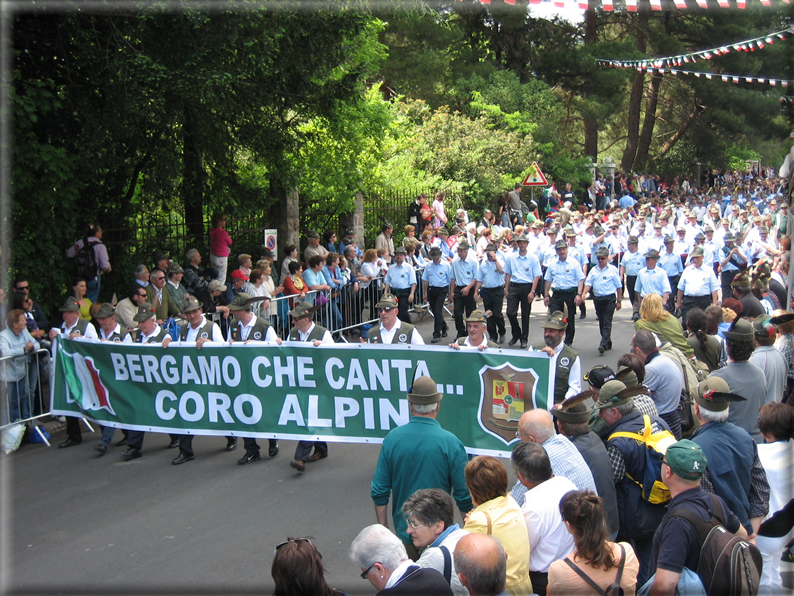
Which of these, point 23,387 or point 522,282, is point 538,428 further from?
point 522,282

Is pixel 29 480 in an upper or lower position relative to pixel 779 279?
lower

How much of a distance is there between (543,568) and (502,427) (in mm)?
2957

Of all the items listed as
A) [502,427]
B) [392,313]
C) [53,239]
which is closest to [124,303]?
[53,239]

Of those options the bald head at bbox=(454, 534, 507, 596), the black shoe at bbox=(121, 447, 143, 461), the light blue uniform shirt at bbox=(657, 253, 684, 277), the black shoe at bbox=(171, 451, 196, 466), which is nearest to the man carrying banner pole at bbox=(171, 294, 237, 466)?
the black shoe at bbox=(171, 451, 196, 466)

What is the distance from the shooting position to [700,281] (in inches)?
500

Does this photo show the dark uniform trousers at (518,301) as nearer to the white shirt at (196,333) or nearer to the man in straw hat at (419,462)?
the white shirt at (196,333)

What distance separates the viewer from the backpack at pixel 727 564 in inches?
142

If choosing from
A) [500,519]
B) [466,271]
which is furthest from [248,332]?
[466,271]

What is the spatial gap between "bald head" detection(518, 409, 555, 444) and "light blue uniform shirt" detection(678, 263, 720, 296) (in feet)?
29.4

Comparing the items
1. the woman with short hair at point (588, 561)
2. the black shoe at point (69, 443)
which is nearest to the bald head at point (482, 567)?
the woman with short hair at point (588, 561)

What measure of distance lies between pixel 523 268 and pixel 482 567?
10.5 metres

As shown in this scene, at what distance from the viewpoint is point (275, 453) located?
340 inches

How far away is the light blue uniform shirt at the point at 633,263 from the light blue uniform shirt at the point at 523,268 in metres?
2.52

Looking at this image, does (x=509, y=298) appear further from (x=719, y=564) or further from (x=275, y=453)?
(x=719, y=564)
